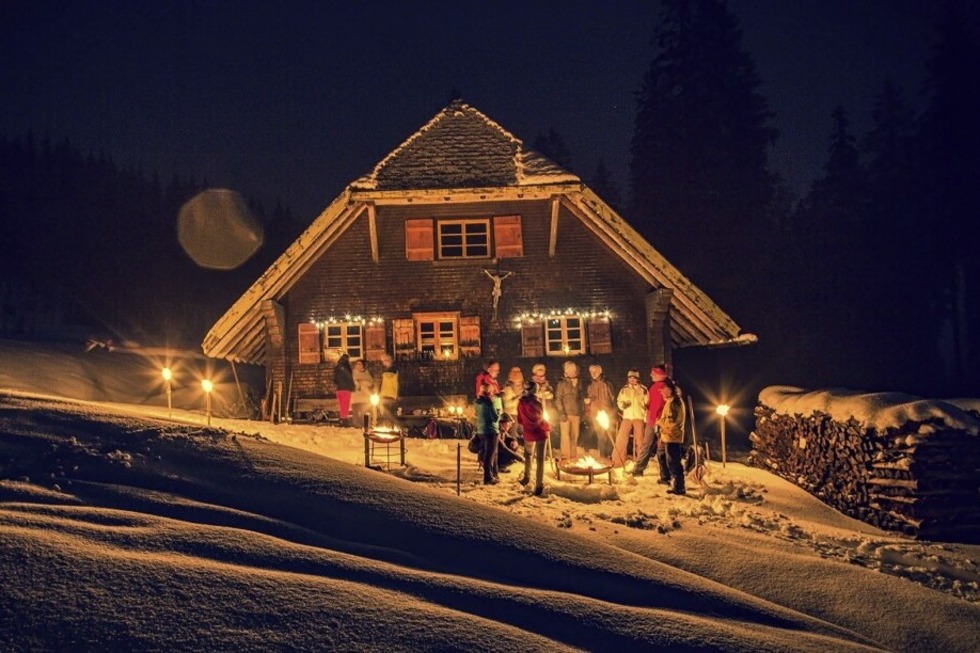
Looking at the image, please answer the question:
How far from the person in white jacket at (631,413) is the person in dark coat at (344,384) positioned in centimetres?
704

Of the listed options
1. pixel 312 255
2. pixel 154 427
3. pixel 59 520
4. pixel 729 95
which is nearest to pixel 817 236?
pixel 729 95

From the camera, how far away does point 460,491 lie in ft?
32.8

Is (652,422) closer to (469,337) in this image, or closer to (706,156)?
(469,337)

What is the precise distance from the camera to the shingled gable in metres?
16.6

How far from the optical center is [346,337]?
17656 mm

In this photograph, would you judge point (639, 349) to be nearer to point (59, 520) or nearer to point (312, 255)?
point (312, 255)

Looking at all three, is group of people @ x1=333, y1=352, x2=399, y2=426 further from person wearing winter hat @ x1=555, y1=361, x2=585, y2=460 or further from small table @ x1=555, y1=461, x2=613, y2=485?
small table @ x1=555, y1=461, x2=613, y2=485

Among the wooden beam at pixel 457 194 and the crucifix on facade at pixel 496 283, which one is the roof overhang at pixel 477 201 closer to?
the wooden beam at pixel 457 194

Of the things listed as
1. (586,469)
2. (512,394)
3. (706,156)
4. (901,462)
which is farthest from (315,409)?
(706,156)

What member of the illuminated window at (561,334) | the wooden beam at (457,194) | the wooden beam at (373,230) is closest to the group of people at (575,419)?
the illuminated window at (561,334)

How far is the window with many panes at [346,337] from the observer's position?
1764 centimetres

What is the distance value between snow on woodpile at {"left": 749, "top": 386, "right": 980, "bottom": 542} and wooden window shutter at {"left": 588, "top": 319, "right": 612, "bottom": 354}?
5969 mm

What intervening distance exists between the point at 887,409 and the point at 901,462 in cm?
85

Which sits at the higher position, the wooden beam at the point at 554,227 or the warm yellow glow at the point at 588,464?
the wooden beam at the point at 554,227
